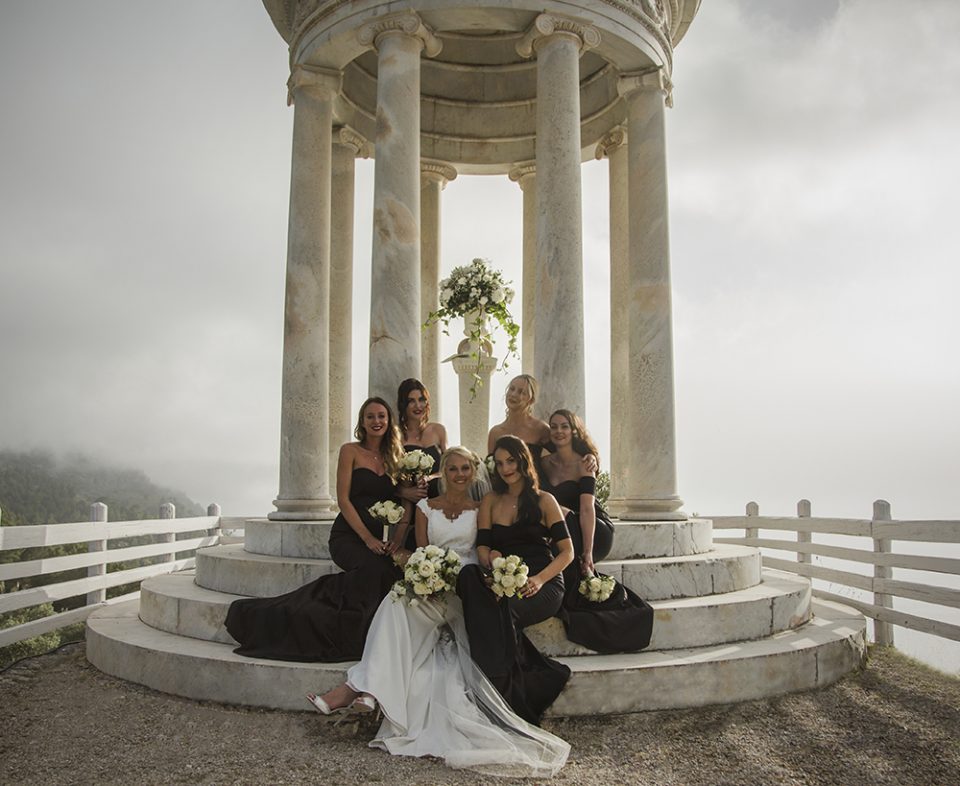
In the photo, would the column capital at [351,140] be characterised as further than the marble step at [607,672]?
Yes

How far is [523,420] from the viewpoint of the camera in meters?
12.5

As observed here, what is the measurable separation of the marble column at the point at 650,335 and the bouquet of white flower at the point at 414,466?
17.8 feet

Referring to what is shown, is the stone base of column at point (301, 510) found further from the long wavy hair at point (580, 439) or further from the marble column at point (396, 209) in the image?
the long wavy hair at point (580, 439)

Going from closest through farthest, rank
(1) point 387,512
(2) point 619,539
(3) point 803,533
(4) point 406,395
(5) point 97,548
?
(1) point 387,512 < (4) point 406,395 < (2) point 619,539 < (5) point 97,548 < (3) point 803,533

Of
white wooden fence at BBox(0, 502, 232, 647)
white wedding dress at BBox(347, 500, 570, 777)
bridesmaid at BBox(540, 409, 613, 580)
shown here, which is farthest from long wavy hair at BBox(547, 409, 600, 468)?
white wooden fence at BBox(0, 502, 232, 647)

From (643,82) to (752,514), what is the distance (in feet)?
37.2

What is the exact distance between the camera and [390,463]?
36.7ft

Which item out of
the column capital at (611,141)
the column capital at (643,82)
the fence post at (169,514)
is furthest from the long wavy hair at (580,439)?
the fence post at (169,514)

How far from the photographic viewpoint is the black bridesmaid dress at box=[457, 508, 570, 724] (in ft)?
28.7

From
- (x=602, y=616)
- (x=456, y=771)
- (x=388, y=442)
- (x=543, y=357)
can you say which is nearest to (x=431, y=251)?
(x=543, y=357)

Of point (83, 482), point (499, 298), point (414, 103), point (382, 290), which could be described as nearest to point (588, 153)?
point (499, 298)

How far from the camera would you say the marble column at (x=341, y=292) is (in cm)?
1862

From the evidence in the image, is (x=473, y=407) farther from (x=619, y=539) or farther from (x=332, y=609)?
(x=332, y=609)

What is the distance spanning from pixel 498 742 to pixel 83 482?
53244 mm
